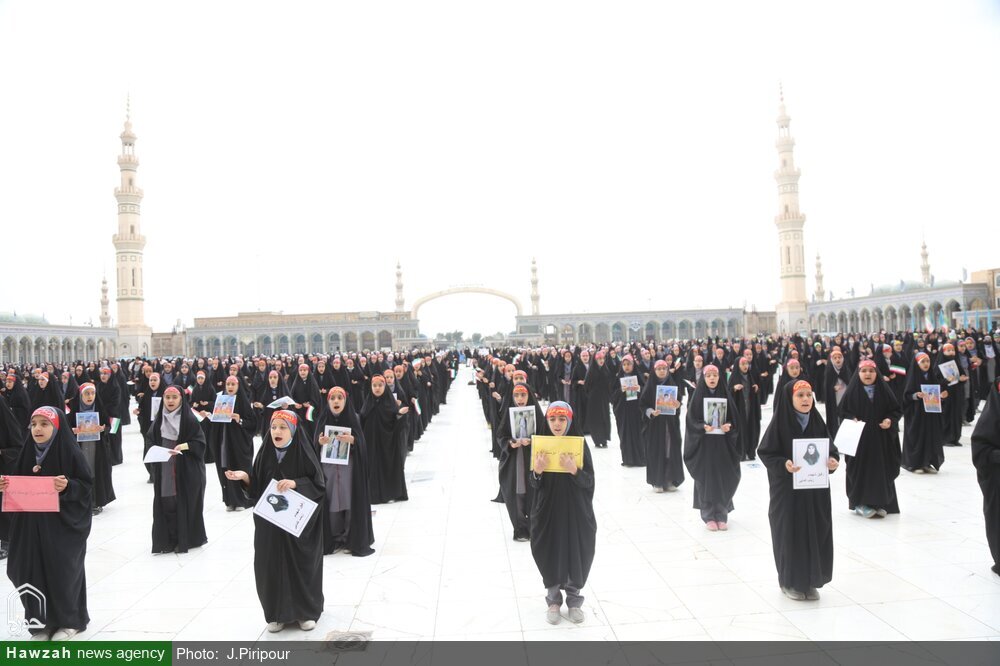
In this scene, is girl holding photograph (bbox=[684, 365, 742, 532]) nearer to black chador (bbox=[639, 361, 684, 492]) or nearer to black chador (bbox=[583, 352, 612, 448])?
black chador (bbox=[639, 361, 684, 492])

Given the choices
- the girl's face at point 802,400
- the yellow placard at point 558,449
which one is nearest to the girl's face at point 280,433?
the yellow placard at point 558,449

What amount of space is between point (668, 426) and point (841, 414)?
5.49ft

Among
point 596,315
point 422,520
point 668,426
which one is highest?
point 596,315

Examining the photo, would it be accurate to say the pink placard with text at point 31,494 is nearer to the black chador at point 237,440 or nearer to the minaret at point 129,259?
the black chador at point 237,440

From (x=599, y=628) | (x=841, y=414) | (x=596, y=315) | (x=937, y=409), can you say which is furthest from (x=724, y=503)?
(x=596, y=315)

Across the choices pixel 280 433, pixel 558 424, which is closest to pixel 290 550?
pixel 280 433

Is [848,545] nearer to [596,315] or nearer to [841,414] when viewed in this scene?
[841,414]

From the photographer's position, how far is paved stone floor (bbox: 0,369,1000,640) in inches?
146

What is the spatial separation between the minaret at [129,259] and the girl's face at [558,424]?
51.3 meters

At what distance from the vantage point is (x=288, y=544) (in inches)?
148

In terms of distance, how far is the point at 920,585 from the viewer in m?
4.12

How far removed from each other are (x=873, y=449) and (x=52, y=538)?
624 centimetres

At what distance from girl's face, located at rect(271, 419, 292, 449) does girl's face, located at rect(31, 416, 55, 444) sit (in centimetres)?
126
